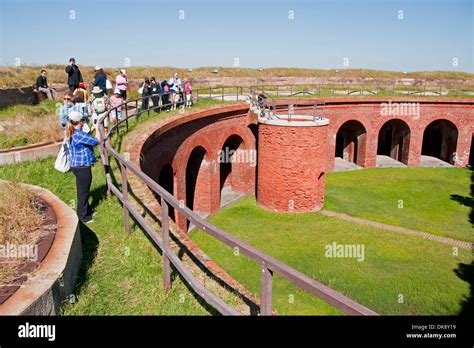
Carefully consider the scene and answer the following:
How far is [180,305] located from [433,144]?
3173 cm

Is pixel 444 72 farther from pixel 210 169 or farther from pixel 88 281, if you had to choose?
pixel 88 281

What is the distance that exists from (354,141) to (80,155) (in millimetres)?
23491

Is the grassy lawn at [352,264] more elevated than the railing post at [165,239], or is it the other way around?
the railing post at [165,239]

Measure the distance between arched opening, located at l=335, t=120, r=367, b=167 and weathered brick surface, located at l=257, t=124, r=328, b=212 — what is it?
9667mm

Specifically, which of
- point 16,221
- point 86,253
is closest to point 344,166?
point 86,253

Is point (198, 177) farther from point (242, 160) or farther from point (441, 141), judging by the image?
point (441, 141)

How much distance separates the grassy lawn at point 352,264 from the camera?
10102 mm

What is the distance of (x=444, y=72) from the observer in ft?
167

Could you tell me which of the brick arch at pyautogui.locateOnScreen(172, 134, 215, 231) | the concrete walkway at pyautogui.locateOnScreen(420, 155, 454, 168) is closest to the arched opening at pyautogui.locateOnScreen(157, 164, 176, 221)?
the brick arch at pyautogui.locateOnScreen(172, 134, 215, 231)

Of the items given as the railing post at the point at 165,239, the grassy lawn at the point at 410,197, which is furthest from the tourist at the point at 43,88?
the railing post at the point at 165,239

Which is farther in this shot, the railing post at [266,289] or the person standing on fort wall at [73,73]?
the person standing on fort wall at [73,73]

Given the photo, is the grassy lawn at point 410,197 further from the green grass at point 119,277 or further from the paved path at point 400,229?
the green grass at point 119,277

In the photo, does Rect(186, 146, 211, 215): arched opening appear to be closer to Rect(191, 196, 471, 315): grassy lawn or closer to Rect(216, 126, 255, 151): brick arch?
Rect(216, 126, 255, 151): brick arch
